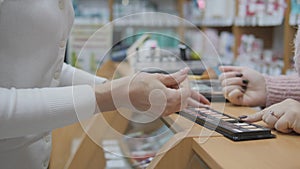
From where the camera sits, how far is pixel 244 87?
1075 millimetres

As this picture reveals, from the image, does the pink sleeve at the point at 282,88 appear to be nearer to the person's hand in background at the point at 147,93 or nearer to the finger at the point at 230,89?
the finger at the point at 230,89

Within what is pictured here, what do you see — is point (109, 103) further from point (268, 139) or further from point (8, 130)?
point (268, 139)

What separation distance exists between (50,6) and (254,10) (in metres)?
2.06

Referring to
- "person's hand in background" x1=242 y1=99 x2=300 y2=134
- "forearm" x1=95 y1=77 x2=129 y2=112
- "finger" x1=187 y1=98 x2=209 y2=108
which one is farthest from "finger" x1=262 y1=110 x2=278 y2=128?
"forearm" x1=95 y1=77 x2=129 y2=112

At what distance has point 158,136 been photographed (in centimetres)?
93

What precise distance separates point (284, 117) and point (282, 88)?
241 millimetres

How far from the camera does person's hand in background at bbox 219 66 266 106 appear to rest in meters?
1.04

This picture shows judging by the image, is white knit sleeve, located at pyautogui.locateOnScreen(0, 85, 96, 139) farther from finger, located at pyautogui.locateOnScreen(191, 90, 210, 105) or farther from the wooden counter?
finger, located at pyautogui.locateOnScreen(191, 90, 210, 105)

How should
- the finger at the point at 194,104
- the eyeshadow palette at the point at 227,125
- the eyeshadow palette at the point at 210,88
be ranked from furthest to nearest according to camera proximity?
the eyeshadow palette at the point at 210,88
the finger at the point at 194,104
the eyeshadow palette at the point at 227,125

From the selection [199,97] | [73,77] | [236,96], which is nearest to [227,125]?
[199,97]

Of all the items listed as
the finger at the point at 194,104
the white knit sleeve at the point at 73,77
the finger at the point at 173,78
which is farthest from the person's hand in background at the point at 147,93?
the white knit sleeve at the point at 73,77

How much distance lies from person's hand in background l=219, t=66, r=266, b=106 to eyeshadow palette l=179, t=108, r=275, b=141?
19 centimetres

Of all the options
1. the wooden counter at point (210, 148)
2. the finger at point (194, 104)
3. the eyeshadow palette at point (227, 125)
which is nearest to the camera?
the wooden counter at point (210, 148)

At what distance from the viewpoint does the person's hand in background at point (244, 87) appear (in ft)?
3.42
